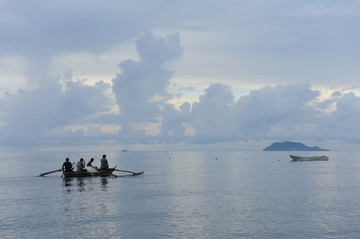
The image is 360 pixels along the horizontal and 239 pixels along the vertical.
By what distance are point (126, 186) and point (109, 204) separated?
60.6 ft

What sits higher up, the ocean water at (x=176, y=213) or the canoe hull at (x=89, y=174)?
the canoe hull at (x=89, y=174)

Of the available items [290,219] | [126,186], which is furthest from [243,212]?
[126,186]

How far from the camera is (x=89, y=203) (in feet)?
140

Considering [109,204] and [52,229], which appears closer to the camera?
[52,229]

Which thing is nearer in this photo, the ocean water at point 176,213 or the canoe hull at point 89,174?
the ocean water at point 176,213

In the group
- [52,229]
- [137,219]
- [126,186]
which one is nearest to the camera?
[52,229]

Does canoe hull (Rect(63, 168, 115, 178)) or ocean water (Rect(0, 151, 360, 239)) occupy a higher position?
canoe hull (Rect(63, 168, 115, 178))

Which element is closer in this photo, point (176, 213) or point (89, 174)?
point (176, 213)

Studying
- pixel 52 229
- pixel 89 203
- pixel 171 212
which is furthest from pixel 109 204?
pixel 52 229

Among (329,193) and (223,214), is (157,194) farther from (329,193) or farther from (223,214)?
(329,193)

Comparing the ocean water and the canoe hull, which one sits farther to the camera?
the canoe hull

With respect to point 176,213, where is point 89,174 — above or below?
above

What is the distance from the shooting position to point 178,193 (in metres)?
53.5

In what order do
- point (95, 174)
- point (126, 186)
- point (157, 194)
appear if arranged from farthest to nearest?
1. point (95, 174)
2. point (126, 186)
3. point (157, 194)
